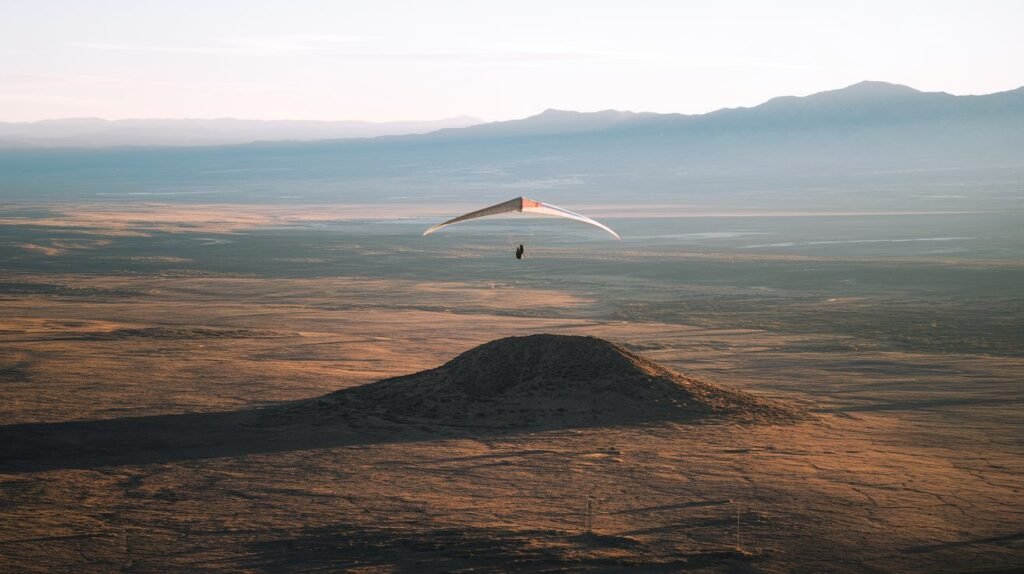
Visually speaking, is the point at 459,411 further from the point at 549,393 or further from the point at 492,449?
the point at 492,449

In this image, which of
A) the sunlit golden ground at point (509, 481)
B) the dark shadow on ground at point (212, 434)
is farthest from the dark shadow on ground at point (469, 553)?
the dark shadow on ground at point (212, 434)

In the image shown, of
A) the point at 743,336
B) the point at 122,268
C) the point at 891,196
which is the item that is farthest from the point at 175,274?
the point at 891,196

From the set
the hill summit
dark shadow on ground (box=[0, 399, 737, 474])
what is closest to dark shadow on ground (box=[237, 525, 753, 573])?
dark shadow on ground (box=[0, 399, 737, 474])

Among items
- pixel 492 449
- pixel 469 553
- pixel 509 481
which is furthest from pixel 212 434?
pixel 469 553

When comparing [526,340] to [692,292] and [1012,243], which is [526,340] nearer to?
[692,292]

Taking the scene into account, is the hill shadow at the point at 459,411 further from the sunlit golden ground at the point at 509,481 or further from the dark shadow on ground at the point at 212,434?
the sunlit golden ground at the point at 509,481

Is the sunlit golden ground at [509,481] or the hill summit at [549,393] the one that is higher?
the hill summit at [549,393]

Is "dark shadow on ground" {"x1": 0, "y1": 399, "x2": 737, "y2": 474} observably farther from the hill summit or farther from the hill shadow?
the hill summit
